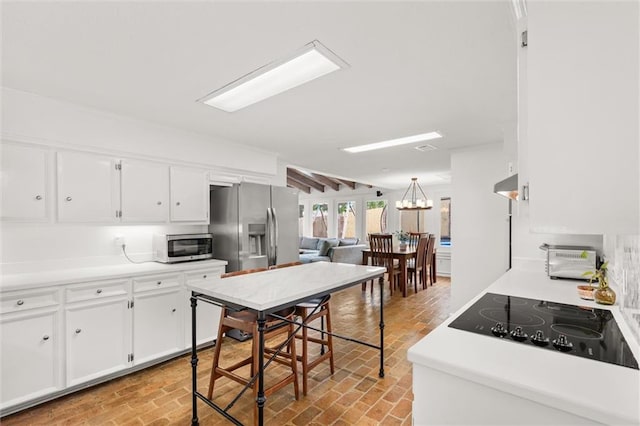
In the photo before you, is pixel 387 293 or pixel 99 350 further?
pixel 387 293

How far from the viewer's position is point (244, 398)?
236cm

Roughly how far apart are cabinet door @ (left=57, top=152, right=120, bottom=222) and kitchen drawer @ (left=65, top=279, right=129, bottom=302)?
0.58 metres

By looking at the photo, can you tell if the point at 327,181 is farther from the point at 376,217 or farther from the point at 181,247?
the point at 181,247

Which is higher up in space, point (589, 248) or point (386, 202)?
point (386, 202)

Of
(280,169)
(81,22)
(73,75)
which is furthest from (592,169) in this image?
(280,169)

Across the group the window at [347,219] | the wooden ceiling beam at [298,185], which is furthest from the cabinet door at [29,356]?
the window at [347,219]

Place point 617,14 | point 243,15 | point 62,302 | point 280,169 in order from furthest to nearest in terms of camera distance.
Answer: point 280,169, point 62,302, point 243,15, point 617,14

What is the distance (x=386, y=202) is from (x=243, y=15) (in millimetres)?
7945

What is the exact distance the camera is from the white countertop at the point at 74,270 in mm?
2270

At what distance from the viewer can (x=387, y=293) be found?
5.75 m

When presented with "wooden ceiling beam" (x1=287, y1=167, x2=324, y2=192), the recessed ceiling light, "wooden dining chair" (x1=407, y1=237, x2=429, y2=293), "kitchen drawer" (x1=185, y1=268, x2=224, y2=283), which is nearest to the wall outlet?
"kitchen drawer" (x1=185, y1=268, x2=224, y2=283)

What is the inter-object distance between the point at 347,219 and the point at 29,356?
327 inches

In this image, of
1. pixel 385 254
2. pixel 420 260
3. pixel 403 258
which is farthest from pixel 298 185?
pixel 403 258

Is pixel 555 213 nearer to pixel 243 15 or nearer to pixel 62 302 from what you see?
pixel 243 15
